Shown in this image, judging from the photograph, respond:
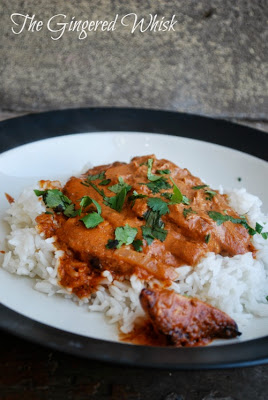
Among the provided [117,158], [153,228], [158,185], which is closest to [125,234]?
[153,228]

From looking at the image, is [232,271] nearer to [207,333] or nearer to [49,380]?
[207,333]

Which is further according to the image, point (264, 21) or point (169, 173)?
point (264, 21)

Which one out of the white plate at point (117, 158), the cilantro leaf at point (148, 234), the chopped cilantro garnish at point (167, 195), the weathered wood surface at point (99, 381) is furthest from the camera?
the white plate at point (117, 158)

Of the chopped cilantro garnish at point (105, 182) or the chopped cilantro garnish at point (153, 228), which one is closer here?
the chopped cilantro garnish at point (153, 228)

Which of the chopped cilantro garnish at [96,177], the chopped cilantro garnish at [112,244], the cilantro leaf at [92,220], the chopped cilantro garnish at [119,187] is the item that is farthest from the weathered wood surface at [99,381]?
the chopped cilantro garnish at [96,177]

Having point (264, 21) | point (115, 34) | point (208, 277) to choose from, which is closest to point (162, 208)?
point (208, 277)

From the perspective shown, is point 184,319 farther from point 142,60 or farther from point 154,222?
point 142,60

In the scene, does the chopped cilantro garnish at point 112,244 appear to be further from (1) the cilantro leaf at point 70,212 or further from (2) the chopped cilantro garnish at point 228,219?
(2) the chopped cilantro garnish at point 228,219
